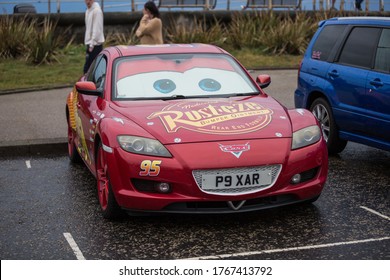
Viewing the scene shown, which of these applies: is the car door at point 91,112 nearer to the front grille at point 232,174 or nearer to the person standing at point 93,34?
the front grille at point 232,174

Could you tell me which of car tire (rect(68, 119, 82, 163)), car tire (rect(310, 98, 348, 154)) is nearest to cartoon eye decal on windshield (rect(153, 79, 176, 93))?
car tire (rect(68, 119, 82, 163))

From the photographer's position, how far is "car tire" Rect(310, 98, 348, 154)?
32.8ft

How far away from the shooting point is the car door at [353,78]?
368 inches

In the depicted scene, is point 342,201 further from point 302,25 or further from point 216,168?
point 302,25

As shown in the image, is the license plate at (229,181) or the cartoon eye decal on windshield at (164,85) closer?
the license plate at (229,181)

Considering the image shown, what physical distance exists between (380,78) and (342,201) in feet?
5.85

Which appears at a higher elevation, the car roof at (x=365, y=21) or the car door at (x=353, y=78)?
the car roof at (x=365, y=21)

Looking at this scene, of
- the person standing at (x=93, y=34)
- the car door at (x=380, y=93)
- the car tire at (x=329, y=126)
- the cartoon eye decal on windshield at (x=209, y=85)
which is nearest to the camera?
the cartoon eye decal on windshield at (x=209, y=85)

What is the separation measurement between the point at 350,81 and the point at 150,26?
6.03 meters

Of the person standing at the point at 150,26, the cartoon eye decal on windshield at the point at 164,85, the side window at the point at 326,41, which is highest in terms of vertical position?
the cartoon eye decal on windshield at the point at 164,85

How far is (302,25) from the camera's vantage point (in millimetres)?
21562

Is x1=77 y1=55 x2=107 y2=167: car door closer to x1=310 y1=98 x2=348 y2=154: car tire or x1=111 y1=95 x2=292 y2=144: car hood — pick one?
x1=111 y1=95 x2=292 y2=144: car hood

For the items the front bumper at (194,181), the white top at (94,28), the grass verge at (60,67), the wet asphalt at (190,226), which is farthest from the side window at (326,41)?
the grass verge at (60,67)

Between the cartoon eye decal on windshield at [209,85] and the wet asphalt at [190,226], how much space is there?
4.62ft
